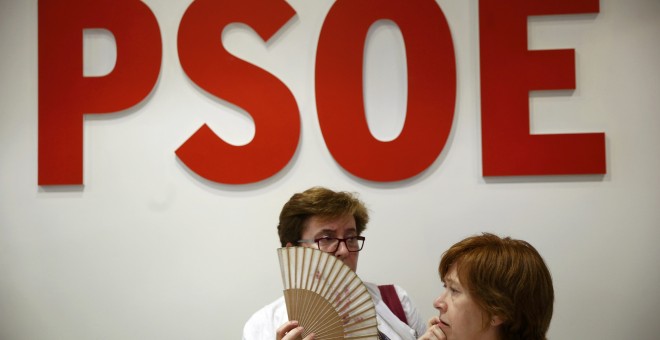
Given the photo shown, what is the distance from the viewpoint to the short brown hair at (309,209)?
2189mm

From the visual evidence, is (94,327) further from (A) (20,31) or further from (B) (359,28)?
(B) (359,28)

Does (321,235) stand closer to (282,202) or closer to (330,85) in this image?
(282,202)

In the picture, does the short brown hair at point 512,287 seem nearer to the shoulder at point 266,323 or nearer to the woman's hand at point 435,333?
the woman's hand at point 435,333

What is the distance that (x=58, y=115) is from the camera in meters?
2.90

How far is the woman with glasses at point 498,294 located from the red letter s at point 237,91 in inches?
52.3

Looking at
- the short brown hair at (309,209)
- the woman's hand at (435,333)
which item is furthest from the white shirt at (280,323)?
the woman's hand at (435,333)

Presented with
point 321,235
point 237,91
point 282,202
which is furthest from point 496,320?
point 237,91

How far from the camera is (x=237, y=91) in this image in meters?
2.85

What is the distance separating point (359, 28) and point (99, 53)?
4.22ft

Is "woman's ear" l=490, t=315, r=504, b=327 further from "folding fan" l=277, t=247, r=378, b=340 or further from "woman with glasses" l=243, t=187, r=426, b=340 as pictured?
"woman with glasses" l=243, t=187, r=426, b=340

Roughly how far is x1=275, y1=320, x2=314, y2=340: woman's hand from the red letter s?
3.74ft

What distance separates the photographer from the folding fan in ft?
5.83

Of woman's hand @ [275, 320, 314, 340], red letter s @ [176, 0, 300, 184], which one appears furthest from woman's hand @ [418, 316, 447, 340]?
red letter s @ [176, 0, 300, 184]

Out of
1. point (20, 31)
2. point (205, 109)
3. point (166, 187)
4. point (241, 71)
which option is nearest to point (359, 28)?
point (241, 71)
